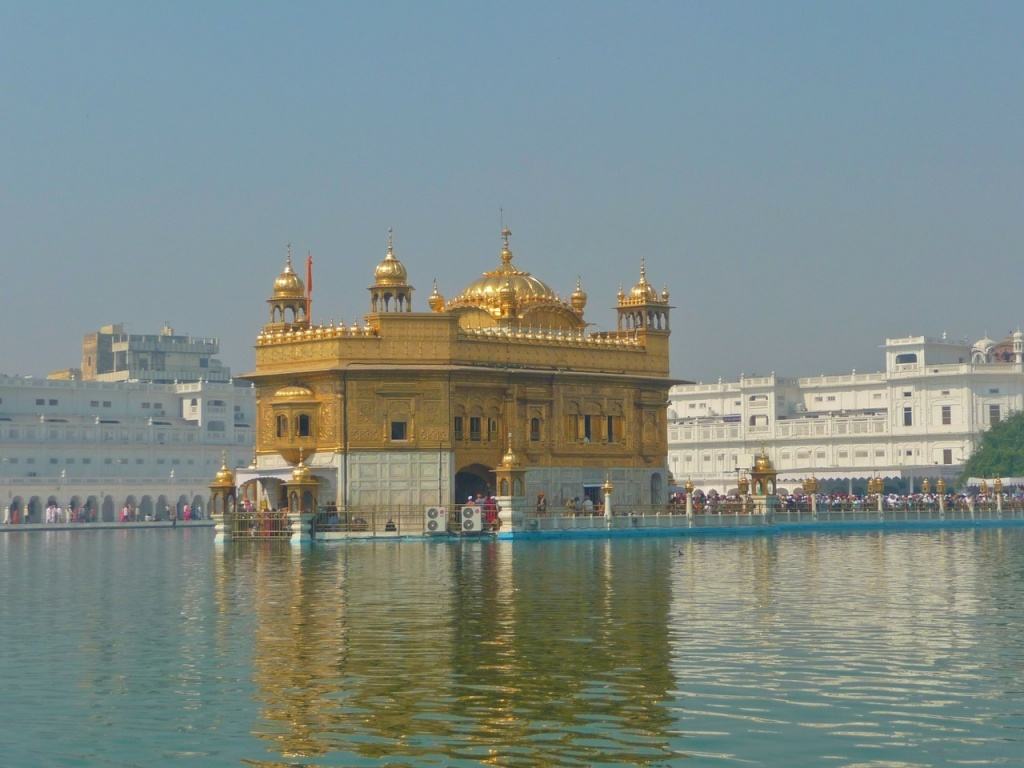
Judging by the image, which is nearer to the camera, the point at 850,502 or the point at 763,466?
the point at 763,466

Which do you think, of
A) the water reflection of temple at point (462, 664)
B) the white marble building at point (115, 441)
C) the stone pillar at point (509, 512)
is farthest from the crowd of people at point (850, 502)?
the white marble building at point (115, 441)

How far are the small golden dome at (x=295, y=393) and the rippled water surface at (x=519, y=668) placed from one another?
69.3ft

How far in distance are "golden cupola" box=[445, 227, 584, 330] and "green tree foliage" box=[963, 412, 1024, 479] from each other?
42.8 m

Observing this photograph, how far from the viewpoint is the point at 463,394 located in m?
57.7

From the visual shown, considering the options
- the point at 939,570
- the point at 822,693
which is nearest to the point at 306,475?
the point at 939,570

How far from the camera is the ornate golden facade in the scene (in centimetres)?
5597

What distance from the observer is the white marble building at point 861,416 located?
109125 millimetres

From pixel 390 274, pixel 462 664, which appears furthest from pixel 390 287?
pixel 462 664

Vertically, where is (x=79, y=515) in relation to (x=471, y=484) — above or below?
below

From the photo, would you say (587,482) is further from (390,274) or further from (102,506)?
(102,506)

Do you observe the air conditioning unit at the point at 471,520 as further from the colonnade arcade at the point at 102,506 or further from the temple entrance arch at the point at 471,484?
the colonnade arcade at the point at 102,506

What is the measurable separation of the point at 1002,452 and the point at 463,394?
51.5m

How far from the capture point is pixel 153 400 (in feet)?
372

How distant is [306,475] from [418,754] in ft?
128
